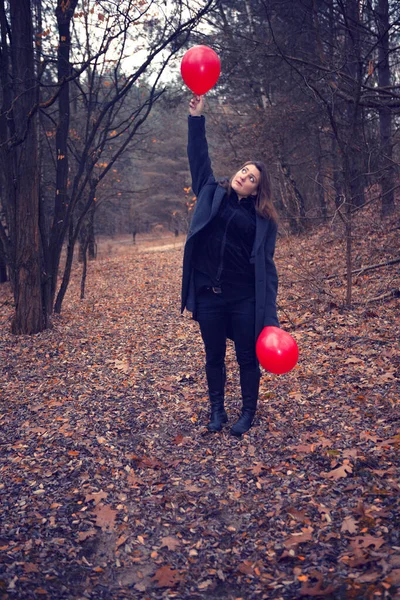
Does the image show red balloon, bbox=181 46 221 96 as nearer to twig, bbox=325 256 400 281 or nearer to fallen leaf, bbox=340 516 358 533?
fallen leaf, bbox=340 516 358 533

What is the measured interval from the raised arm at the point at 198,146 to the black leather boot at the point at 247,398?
1.52 meters

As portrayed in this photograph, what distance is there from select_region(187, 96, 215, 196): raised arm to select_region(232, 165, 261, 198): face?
0.23 metres

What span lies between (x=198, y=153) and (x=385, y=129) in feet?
28.2

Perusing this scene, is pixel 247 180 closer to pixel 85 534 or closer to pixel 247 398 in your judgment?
pixel 247 398

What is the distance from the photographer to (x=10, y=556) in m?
2.69

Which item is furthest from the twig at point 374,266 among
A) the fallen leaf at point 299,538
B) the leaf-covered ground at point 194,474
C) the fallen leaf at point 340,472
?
the fallen leaf at point 299,538

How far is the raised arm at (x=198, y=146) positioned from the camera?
3.64 m

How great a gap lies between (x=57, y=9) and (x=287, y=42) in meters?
4.78

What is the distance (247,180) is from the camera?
11.9ft

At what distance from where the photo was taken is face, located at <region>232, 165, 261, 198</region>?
11.9 ft

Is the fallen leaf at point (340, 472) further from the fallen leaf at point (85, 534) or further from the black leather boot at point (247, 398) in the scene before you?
the fallen leaf at point (85, 534)

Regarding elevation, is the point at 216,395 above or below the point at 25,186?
below

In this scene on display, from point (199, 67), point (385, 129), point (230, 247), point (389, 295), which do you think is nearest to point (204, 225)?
point (230, 247)

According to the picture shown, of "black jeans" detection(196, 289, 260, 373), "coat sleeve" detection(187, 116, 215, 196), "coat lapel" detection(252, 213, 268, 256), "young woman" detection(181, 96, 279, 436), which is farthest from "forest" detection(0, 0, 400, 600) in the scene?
"coat sleeve" detection(187, 116, 215, 196)
